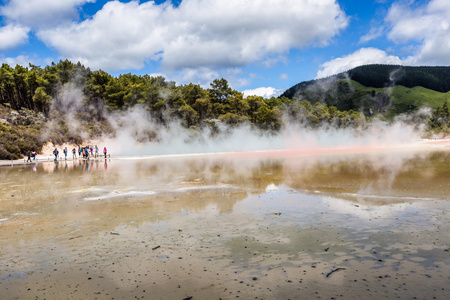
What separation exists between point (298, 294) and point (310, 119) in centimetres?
8046

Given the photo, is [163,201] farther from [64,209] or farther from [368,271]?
[368,271]

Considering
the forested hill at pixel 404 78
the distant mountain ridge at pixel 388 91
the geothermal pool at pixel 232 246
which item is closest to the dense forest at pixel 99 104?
the geothermal pool at pixel 232 246

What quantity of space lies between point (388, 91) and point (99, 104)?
16038 cm

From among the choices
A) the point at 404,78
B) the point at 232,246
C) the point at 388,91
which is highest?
the point at 404,78

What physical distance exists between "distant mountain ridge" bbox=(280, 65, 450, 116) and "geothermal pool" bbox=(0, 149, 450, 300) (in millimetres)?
164822

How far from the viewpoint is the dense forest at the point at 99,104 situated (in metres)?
54.1

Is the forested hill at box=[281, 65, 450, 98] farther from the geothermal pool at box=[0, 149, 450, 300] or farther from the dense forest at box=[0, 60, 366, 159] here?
the geothermal pool at box=[0, 149, 450, 300]

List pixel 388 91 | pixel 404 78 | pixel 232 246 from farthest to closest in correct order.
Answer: pixel 404 78
pixel 388 91
pixel 232 246

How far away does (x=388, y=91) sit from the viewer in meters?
176

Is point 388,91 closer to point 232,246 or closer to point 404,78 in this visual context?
point 404,78

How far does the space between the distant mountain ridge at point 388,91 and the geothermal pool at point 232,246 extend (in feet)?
541

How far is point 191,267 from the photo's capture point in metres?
5.70

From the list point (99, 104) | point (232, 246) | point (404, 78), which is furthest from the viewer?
point (404, 78)

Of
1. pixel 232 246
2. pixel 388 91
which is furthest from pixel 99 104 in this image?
pixel 388 91
